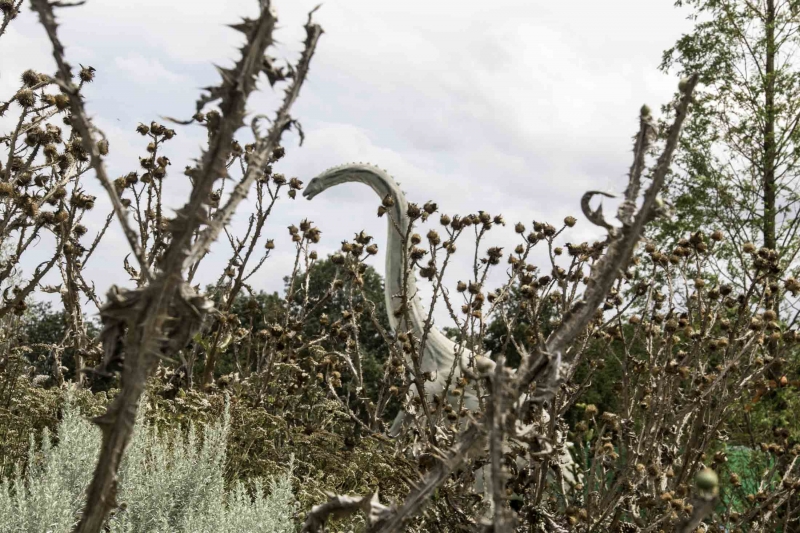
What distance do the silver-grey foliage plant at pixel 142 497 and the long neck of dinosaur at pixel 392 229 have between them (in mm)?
3114

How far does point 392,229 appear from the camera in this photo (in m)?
7.35

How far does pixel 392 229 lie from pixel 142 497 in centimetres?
430

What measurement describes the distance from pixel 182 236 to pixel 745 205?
14919 millimetres

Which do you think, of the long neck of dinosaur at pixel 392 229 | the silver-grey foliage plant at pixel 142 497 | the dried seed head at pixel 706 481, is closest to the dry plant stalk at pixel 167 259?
the dried seed head at pixel 706 481

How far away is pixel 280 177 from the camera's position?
650 cm

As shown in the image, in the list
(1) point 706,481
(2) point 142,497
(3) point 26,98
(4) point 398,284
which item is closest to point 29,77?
(3) point 26,98

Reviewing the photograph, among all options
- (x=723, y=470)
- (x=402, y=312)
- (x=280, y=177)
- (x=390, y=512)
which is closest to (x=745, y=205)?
(x=723, y=470)

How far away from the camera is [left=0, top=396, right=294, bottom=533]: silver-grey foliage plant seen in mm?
2953

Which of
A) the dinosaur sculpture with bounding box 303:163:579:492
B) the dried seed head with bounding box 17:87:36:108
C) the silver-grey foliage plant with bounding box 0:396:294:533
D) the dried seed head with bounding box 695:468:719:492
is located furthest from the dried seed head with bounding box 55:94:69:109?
→ the dried seed head with bounding box 695:468:719:492

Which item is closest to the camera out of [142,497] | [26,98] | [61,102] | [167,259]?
[167,259]

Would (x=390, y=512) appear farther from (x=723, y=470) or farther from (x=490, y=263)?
(x=723, y=470)

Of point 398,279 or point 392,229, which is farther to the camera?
point 392,229

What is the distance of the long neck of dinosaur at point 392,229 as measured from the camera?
6.88 meters

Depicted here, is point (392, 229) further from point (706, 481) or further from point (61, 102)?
point (706, 481)
